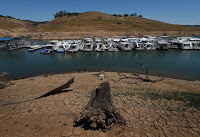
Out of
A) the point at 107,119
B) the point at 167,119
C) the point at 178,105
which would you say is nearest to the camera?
the point at 107,119

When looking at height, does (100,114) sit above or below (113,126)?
above

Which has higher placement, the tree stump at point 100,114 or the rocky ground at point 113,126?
the tree stump at point 100,114

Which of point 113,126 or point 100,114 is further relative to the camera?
point 113,126

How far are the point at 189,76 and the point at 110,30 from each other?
71.2m

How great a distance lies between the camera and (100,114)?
229 inches

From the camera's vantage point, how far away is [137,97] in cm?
980

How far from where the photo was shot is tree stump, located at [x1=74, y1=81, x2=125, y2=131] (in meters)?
5.71

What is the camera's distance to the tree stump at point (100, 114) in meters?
5.71

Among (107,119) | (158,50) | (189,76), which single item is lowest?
(189,76)

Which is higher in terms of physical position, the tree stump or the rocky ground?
the tree stump

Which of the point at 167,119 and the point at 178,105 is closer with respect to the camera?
the point at 167,119

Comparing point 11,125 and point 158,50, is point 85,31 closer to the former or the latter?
point 158,50

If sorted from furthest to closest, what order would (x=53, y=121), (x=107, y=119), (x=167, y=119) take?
(x=167, y=119) → (x=53, y=121) → (x=107, y=119)

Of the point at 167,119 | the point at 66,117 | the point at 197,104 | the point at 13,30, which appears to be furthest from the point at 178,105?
the point at 13,30
